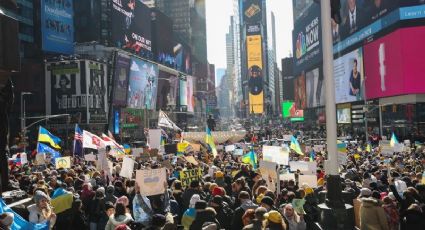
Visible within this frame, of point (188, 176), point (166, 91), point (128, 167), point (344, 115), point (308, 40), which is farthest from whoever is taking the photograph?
point (308, 40)

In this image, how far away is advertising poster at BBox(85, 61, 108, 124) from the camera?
66.2m

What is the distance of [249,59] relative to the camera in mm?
182750

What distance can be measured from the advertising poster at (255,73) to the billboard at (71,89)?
113 meters

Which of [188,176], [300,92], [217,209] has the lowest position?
[217,209]

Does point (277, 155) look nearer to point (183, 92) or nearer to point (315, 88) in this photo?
point (315, 88)

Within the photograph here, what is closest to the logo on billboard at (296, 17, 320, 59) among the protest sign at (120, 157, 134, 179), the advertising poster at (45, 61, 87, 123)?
the advertising poster at (45, 61, 87, 123)

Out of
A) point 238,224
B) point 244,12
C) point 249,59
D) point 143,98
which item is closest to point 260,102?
point 249,59

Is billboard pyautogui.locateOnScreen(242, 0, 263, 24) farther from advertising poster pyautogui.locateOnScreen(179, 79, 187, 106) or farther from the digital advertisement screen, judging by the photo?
the digital advertisement screen

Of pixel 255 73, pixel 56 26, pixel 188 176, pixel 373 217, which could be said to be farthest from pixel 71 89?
pixel 255 73

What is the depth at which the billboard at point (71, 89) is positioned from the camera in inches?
2576

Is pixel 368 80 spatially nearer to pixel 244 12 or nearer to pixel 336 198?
pixel 336 198

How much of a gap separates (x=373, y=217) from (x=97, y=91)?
63.4m

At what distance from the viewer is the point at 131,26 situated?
88000 mm

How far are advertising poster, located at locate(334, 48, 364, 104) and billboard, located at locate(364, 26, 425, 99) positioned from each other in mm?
6844
